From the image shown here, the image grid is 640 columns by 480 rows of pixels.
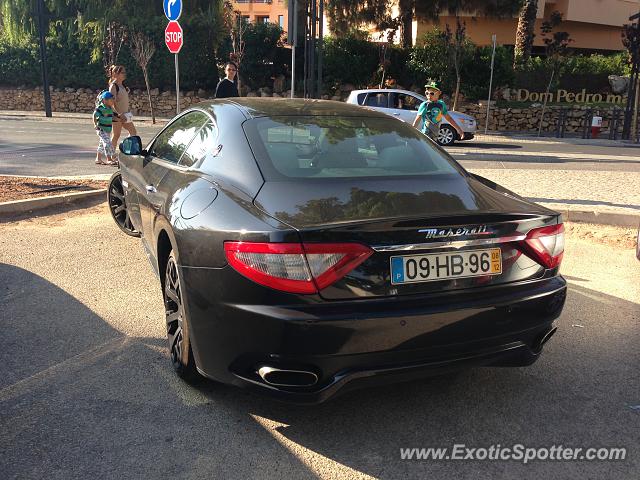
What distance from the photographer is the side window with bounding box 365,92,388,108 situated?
58.2ft

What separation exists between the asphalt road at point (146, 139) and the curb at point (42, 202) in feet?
8.59

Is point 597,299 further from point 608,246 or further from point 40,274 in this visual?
point 40,274

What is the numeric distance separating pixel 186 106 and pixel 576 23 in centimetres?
2191

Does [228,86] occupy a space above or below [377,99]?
above

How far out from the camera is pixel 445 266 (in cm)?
267

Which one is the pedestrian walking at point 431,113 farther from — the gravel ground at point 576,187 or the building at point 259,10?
the building at point 259,10

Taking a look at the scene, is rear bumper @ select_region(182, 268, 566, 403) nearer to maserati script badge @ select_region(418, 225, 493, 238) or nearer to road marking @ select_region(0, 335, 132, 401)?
maserati script badge @ select_region(418, 225, 493, 238)

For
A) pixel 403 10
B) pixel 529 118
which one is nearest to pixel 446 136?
pixel 529 118

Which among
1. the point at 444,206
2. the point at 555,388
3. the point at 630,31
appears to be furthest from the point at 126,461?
the point at 630,31

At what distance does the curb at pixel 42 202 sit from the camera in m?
7.09

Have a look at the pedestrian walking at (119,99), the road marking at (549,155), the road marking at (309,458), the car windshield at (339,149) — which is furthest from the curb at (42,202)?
the road marking at (549,155)

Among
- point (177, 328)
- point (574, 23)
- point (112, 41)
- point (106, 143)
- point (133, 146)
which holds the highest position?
point (574, 23)

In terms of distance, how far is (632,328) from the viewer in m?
4.21

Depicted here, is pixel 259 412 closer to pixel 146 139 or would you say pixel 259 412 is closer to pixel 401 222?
pixel 401 222
